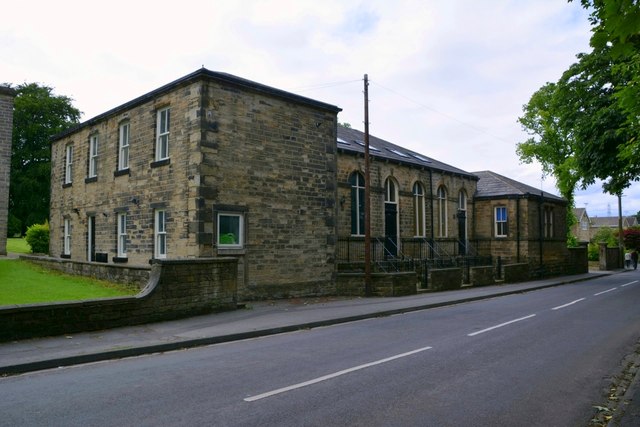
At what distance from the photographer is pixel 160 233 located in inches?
656

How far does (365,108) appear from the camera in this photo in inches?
729

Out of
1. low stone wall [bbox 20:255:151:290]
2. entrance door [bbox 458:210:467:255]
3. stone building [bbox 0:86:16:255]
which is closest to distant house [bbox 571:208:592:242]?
entrance door [bbox 458:210:467:255]

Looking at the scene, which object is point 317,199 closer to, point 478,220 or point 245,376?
point 245,376

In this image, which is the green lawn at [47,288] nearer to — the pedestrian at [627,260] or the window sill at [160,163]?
the window sill at [160,163]

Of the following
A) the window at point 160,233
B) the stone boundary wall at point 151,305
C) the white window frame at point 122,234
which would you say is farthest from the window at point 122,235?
the stone boundary wall at point 151,305

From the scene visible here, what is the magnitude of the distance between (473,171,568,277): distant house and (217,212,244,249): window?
2074 centimetres

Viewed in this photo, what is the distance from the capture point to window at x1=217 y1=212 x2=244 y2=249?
15.3m

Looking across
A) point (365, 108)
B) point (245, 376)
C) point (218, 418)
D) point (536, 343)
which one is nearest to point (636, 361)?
point (536, 343)

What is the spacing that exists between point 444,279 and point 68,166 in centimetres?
1850

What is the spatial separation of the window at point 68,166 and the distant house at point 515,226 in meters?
23.9

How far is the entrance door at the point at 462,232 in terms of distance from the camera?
101ft

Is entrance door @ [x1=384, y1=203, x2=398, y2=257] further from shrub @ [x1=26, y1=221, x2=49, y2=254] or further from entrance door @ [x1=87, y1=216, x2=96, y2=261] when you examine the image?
shrub @ [x1=26, y1=221, x2=49, y2=254]

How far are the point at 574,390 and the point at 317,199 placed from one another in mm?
12687

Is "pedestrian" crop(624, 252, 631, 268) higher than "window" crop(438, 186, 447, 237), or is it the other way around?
"window" crop(438, 186, 447, 237)
